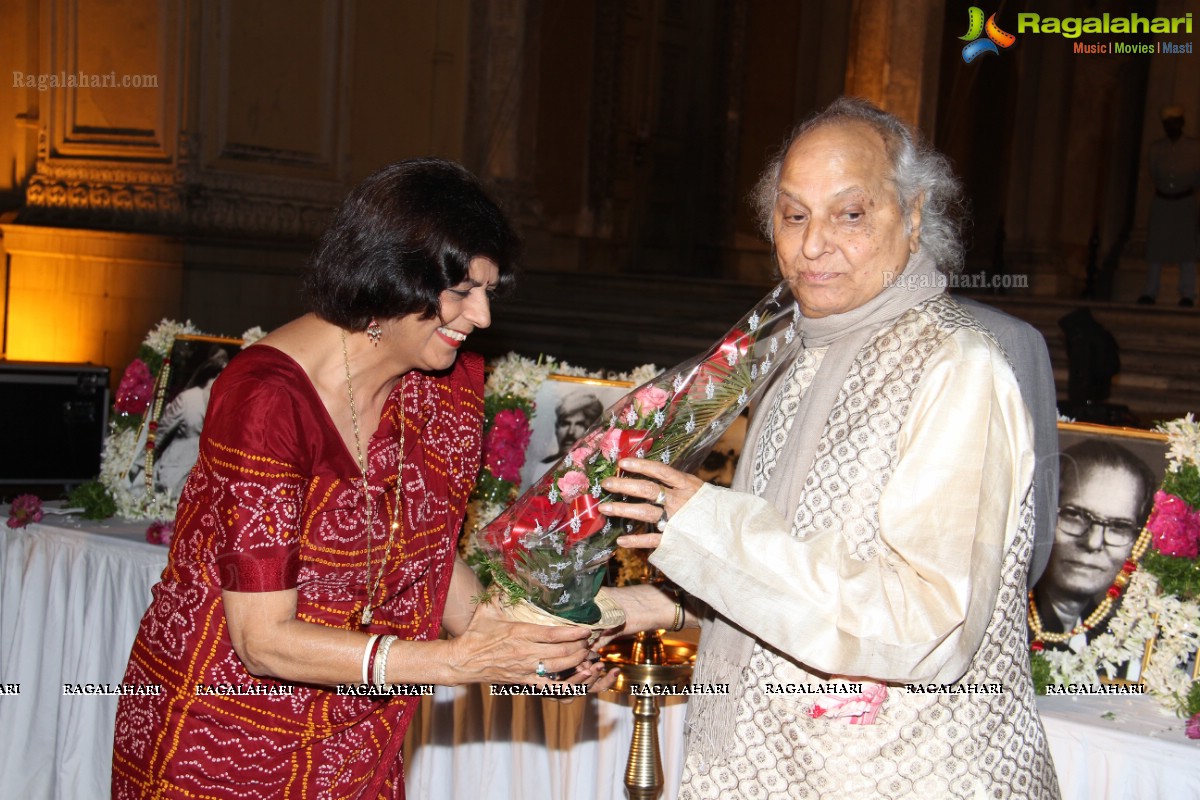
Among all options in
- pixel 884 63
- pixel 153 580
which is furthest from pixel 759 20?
pixel 153 580

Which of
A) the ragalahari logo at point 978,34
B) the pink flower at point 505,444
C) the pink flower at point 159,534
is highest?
the ragalahari logo at point 978,34

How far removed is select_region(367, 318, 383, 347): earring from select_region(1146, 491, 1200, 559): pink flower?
192cm

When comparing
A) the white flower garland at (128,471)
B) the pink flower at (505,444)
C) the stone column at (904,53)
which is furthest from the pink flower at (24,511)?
the stone column at (904,53)

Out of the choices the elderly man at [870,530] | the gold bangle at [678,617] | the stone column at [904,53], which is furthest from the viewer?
the stone column at [904,53]

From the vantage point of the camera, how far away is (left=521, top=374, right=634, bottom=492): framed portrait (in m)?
3.84

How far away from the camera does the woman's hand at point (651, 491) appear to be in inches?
72.7

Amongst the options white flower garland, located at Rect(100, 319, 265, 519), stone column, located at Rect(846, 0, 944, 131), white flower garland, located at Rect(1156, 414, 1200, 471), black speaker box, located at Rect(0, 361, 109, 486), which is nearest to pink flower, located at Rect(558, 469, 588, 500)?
white flower garland, located at Rect(1156, 414, 1200, 471)

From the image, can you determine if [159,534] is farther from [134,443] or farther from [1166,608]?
[1166,608]

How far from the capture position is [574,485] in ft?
6.46

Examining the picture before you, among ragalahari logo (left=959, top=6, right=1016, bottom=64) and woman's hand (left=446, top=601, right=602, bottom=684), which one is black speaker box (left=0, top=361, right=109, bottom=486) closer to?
woman's hand (left=446, top=601, right=602, bottom=684)

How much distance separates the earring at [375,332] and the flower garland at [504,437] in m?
1.58

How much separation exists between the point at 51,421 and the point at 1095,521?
Answer: 13.3 ft

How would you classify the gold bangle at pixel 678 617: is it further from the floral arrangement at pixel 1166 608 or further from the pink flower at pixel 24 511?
the pink flower at pixel 24 511

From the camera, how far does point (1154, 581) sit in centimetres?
292
